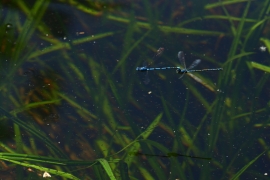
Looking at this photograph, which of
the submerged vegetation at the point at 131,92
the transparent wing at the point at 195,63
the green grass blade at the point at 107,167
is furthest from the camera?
the transparent wing at the point at 195,63

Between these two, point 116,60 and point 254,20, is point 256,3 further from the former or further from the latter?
point 116,60

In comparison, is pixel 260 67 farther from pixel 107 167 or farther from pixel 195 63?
pixel 107 167

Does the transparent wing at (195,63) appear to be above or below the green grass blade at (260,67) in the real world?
above

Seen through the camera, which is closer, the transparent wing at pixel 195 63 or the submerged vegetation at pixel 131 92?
the submerged vegetation at pixel 131 92

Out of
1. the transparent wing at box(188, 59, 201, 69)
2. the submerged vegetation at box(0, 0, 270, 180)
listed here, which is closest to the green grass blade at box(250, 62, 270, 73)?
the submerged vegetation at box(0, 0, 270, 180)

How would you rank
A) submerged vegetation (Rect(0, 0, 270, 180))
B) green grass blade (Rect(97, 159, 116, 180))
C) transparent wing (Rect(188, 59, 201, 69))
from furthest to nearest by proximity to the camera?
transparent wing (Rect(188, 59, 201, 69))
submerged vegetation (Rect(0, 0, 270, 180))
green grass blade (Rect(97, 159, 116, 180))

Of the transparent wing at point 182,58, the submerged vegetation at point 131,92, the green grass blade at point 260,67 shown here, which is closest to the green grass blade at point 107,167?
the submerged vegetation at point 131,92

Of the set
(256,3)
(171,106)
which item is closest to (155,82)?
(171,106)

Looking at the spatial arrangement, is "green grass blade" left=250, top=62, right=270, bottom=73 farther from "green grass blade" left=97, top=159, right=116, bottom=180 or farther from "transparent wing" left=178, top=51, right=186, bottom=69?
"green grass blade" left=97, top=159, right=116, bottom=180

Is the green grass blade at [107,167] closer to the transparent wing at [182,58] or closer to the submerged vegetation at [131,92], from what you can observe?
the submerged vegetation at [131,92]
